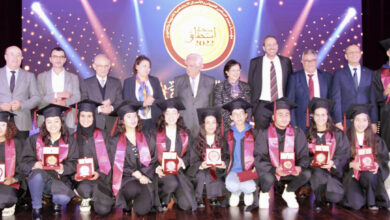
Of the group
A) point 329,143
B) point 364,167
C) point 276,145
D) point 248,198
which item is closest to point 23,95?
point 248,198

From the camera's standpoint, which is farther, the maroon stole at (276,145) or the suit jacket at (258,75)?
the suit jacket at (258,75)

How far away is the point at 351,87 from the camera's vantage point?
558cm

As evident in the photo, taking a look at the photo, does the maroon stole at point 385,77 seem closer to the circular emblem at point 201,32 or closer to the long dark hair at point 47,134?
the circular emblem at point 201,32

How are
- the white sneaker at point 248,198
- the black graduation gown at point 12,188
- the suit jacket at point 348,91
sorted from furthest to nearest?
1. the suit jacket at point 348,91
2. the white sneaker at point 248,198
3. the black graduation gown at point 12,188

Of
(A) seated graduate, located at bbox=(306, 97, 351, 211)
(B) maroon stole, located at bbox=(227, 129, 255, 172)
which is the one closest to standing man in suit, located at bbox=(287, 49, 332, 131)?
(A) seated graduate, located at bbox=(306, 97, 351, 211)

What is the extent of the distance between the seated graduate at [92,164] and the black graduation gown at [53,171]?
10cm

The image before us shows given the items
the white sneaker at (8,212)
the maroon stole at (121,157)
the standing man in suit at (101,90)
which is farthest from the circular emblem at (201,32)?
the white sneaker at (8,212)

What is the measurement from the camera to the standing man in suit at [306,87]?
566cm

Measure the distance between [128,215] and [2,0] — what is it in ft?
14.7

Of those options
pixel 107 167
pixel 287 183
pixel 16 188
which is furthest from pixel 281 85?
pixel 16 188

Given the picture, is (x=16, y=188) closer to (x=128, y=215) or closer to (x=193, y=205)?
(x=128, y=215)

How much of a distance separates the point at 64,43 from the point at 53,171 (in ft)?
10.6

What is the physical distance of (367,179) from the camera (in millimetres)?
4602

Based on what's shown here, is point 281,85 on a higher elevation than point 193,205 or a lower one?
higher
